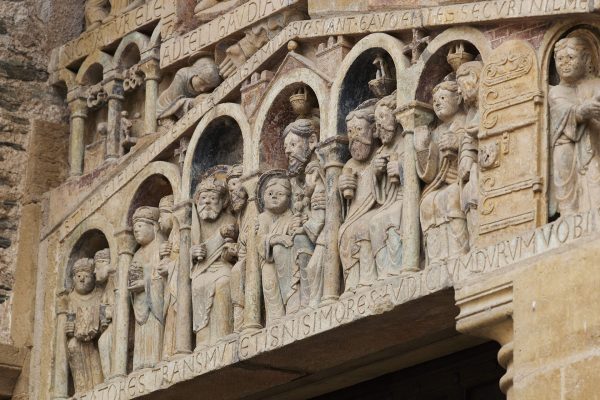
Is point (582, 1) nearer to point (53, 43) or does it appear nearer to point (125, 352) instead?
point (125, 352)

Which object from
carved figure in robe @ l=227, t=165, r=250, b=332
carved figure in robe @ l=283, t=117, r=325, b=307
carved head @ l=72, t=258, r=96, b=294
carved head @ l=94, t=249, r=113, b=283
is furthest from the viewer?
carved head @ l=72, t=258, r=96, b=294

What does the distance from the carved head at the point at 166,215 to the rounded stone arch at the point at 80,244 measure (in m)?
0.51

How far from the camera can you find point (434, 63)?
8.96 m

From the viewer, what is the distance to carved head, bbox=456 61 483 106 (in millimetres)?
8688

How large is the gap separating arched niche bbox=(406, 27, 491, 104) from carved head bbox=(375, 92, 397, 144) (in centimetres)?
14

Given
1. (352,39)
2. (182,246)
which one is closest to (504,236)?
(352,39)

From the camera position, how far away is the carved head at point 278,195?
9.58 m

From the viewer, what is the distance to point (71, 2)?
11.6 metres

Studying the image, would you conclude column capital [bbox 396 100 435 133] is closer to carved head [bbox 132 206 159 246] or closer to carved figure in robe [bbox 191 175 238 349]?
carved figure in robe [bbox 191 175 238 349]

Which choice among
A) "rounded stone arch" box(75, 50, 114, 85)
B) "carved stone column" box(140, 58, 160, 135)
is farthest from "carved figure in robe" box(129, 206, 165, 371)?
"rounded stone arch" box(75, 50, 114, 85)

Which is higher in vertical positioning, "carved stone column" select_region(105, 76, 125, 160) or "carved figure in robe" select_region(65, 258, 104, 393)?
"carved stone column" select_region(105, 76, 125, 160)

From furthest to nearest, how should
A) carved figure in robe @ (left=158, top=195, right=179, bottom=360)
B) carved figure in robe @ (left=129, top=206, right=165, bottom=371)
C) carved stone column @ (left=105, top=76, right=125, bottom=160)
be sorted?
1. carved stone column @ (left=105, top=76, right=125, bottom=160)
2. carved figure in robe @ (left=129, top=206, right=165, bottom=371)
3. carved figure in robe @ (left=158, top=195, right=179, bottom=360)

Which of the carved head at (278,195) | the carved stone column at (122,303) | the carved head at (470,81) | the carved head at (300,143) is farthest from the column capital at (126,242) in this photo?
the carved head at (470,81)

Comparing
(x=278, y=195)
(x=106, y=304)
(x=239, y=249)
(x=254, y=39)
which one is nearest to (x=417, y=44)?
(x=278, y=195)
